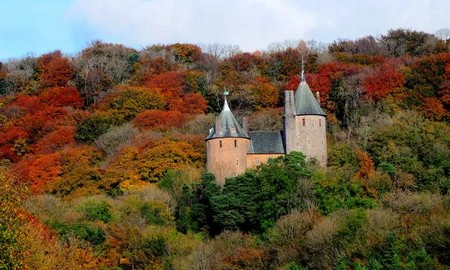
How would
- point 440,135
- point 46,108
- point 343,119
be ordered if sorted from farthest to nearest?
point 46,108 < point 343,119 < point 440,135

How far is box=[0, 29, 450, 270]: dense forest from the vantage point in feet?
126

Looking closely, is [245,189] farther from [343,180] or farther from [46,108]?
[46,108]

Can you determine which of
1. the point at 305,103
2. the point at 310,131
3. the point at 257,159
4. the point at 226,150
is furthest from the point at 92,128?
the point at 310,131

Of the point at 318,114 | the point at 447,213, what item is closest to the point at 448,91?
the point at 318,114

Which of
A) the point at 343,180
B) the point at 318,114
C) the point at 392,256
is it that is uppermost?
the point at 318,114

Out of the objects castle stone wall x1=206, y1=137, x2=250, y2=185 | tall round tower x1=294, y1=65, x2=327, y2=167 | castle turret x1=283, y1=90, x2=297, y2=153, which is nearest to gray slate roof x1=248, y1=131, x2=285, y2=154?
castle turret x1=283, y1=90, x2=297, y2=153

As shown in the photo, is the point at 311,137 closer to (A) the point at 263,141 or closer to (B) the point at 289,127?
(B) the point at 289,127

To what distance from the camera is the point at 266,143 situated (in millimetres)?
48219

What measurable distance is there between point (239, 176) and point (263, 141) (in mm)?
4458

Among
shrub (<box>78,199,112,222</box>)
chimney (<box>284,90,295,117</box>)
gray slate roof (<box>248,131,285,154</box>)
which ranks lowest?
shrub (<box>78,199,112,222</box>)

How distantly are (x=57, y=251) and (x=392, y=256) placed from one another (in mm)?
13716

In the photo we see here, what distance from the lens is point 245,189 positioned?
4372 centimetres

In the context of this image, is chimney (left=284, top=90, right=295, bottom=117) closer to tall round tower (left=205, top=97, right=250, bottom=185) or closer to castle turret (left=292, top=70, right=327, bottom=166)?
castle turret (left=292, top=70, right=327, bottom=166)

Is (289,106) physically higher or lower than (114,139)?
higher
